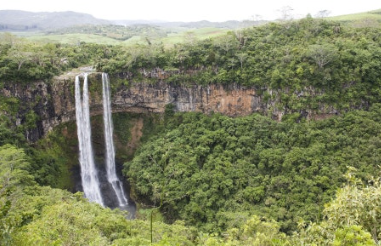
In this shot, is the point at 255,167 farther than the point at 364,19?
No

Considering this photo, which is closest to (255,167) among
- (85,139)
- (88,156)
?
(88,156)

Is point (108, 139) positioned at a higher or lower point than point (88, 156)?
higher

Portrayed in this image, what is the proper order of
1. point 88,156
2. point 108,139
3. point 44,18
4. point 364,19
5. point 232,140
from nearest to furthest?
point 232,140
point 88,156
point 108,139
point 364,19
point 44,18

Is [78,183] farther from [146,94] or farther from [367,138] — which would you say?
[367,138]

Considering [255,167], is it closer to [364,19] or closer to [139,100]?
[139,100]

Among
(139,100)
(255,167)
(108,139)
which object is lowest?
(255,167)

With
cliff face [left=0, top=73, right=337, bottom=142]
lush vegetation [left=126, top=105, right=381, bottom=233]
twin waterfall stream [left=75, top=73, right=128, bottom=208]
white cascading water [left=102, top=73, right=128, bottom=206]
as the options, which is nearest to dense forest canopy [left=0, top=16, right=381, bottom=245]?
lush vegetation [left=126, top=105, right=381, bottom=233]

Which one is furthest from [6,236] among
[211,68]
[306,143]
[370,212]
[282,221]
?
[211,68]
